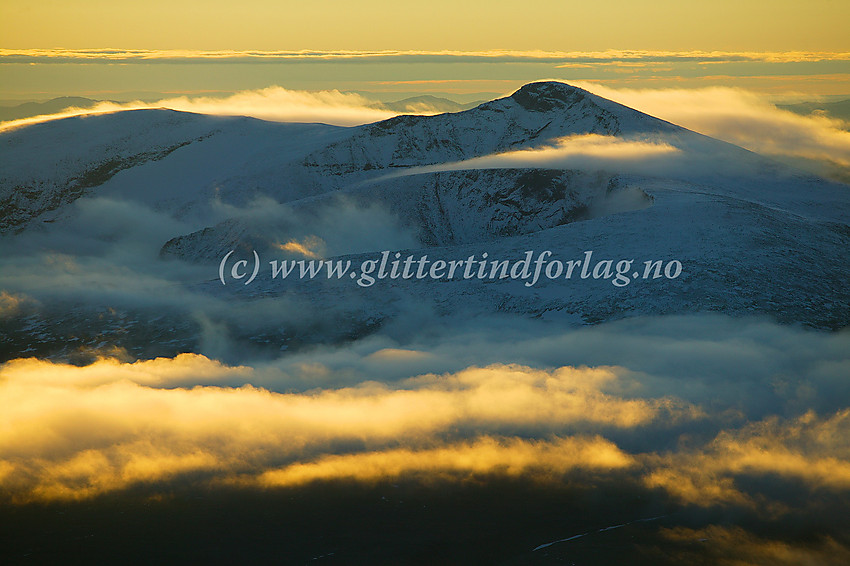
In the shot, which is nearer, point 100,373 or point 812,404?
point 812,404

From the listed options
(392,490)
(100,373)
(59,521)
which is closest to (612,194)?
(392,490)

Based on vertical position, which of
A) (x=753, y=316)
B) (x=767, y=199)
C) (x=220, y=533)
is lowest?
(x=220, y=533)

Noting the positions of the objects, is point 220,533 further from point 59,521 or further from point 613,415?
point 613,415

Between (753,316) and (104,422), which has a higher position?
(753,316)

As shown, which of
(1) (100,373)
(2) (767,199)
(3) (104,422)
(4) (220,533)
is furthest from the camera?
(2) (767,199)

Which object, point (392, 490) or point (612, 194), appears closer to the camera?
point (392, 490)

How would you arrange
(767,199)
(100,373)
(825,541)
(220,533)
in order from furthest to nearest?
(767,199) → (100,373) → (220,533) → (825,541)

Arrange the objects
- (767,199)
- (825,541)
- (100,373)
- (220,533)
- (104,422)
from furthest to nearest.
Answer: (767,199) → (104,422) → (100,373) → (220,533) → (825,541)

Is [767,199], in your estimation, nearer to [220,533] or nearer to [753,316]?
[753,316]

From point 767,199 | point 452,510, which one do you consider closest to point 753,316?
point 452,510
